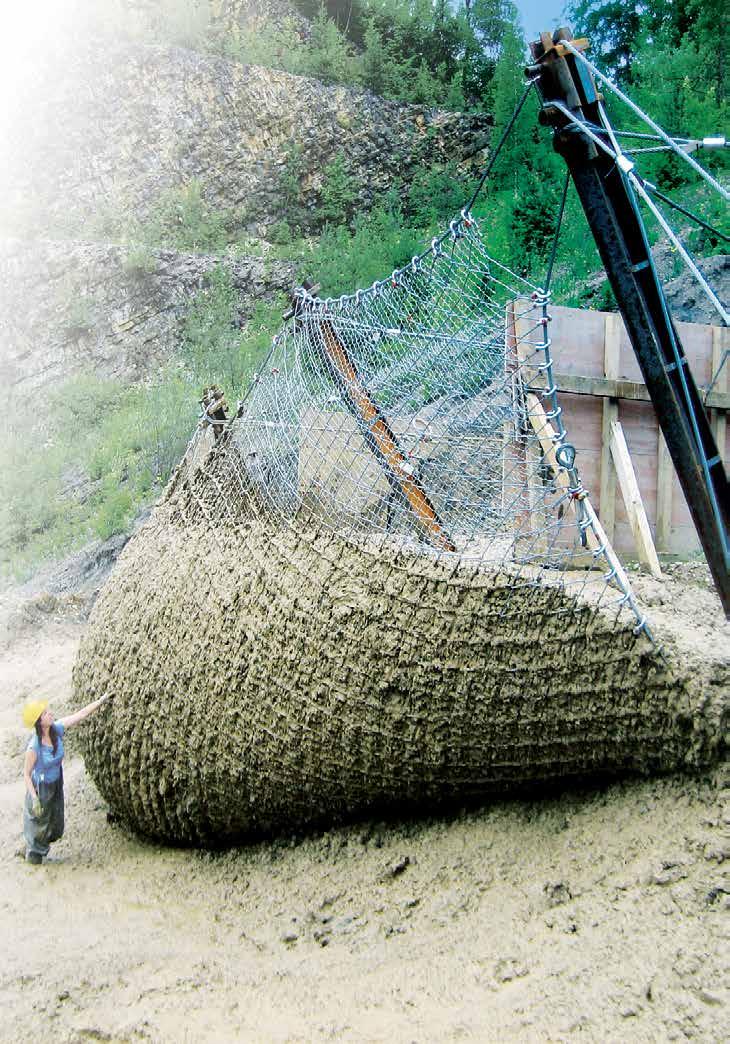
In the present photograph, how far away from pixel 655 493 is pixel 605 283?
270 centimetres

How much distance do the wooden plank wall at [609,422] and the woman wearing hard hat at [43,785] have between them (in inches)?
96.2

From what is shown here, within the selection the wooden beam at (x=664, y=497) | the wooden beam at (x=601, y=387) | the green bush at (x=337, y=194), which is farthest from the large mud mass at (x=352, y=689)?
the green bush at (x=337, y=194)

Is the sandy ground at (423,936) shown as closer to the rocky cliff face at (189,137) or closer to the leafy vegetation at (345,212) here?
the leafy vegetation at (345,212)

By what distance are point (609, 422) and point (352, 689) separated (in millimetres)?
2333

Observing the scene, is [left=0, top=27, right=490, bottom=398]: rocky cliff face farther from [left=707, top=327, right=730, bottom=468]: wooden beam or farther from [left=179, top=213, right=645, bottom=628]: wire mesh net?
[left=179, top=213, right=645, bottom=628]: wire mesh net

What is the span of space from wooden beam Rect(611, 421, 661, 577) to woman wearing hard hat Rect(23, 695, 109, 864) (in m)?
2.20

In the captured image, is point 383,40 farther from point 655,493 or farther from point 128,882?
point 128,882

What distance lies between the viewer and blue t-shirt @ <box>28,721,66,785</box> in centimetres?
296

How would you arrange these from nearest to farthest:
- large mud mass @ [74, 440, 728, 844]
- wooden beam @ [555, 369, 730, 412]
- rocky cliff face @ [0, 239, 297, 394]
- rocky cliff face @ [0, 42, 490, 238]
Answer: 1. large mud mass @ [74, 440, 728, 844]
2. wooden beam @ [555, 369, 730, 412]
3. rocky cliff face @ [0, 239, 297, 394]
4. rocky cliff face @ [0, 42, 490, 238]

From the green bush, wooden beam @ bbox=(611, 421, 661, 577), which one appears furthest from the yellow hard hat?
the green bush

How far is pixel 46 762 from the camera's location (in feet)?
9.76

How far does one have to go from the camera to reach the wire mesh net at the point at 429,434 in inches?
84.1

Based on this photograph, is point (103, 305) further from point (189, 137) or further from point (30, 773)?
point (30, 773)

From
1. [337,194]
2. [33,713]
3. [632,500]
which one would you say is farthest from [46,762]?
[337,194]
